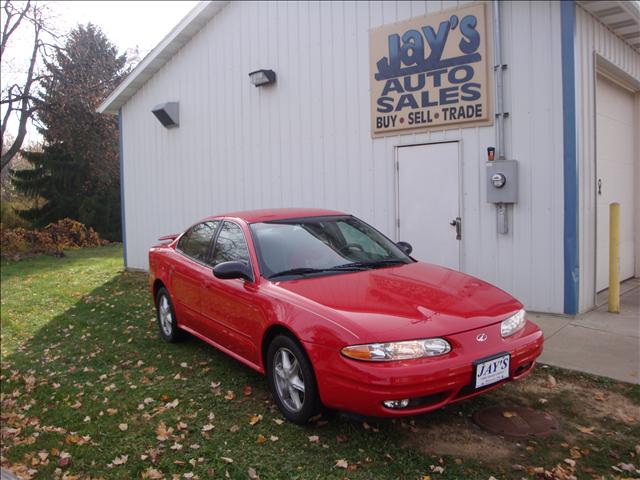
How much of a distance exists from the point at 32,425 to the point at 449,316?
3504 millimetres

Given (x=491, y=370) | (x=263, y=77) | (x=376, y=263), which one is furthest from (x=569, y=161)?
(x=263, y=77)

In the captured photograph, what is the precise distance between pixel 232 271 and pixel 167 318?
2.27 m

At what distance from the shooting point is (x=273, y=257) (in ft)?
15.2

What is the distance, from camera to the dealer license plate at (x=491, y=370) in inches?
139

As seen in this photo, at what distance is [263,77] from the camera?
374 inches

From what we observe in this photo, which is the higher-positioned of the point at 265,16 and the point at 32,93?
the point at 32,93

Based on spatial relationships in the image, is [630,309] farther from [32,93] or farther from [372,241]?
[32,93]

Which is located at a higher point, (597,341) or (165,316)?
(165,316)

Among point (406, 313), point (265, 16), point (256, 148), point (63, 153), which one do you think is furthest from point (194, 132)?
point (63, 153)

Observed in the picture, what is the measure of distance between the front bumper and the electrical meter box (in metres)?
3.61

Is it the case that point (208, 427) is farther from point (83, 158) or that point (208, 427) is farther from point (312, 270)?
point (83, 158)

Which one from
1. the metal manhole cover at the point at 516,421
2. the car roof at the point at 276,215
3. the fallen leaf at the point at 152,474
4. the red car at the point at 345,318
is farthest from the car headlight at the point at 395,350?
the car roof at the point at 276,215

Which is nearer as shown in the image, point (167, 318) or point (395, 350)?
point (395, 350)

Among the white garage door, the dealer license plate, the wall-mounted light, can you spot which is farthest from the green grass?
the wall-mounted light
